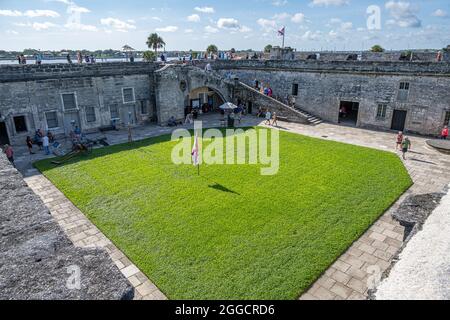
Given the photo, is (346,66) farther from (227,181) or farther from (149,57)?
(149,57)

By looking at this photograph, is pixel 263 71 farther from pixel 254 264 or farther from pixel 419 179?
pixel 254 264

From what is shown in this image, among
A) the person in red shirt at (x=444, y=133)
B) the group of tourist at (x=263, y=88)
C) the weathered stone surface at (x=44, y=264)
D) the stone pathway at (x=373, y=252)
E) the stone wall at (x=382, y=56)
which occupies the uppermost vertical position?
the stone wall at (x=382, y=56)

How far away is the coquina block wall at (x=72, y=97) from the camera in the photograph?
21.3 m

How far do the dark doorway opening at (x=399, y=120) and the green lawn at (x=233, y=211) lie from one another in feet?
23.6

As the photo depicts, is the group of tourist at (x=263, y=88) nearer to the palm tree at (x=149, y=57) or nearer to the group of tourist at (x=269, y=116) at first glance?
the group of tourist at (x=269, y=116)

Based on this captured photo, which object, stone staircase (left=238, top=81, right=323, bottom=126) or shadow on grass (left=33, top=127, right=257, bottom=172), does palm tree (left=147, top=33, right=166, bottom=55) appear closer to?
stone staircase (left=238, top=81, right=323, bottom=126)

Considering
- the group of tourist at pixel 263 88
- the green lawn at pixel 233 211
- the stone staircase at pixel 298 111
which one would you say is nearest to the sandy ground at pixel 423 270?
the green lawn at pixel 233 211

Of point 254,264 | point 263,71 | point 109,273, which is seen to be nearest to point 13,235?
point 109,273

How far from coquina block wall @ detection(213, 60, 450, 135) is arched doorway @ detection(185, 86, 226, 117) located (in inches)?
192

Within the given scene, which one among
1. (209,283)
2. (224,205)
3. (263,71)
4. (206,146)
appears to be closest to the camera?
(209,283)

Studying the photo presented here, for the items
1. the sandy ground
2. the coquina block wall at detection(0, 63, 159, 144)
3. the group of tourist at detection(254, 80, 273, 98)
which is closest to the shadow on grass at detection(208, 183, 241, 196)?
the sandy ground

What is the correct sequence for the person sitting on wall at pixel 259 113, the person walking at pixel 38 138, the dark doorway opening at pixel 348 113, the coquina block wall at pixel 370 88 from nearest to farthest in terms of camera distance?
the person walking at pixel 38 138 < the coquina block wall at pixel 370 88 < the dark doorway opening at pixel 348 113 < the person sitting on wall at pixel 259 113

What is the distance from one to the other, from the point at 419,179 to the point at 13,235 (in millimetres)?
17754

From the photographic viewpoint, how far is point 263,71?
33.3 meters
